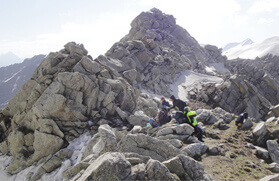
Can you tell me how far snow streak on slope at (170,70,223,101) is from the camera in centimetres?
5099

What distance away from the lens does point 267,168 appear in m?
10.4

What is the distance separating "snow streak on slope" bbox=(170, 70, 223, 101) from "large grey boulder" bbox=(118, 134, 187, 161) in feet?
127

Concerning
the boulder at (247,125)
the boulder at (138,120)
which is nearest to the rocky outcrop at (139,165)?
the boulder at (247,125)

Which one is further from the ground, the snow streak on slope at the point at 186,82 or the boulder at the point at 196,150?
the snow streak on slope at the point at 186,82

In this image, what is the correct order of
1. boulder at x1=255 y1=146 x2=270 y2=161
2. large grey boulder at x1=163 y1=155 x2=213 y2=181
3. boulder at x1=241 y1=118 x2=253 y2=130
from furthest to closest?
boulder at x1=241 y1=118 x2=253 y2=130 < boulder at x1=255 y1=146 x2=270 y2=161 < large grey boulder at x1=163 y1=155 x2=213 y2=181

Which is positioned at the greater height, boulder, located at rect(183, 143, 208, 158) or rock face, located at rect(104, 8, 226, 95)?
rock face, located at rect(104, 8, 226, 95)

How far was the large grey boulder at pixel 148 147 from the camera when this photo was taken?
31.4ft

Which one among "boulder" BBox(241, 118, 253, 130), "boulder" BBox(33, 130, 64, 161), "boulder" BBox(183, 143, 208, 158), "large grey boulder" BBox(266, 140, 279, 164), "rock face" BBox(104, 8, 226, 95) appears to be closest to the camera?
"boulder" BBox(183, 143, 208, 158)

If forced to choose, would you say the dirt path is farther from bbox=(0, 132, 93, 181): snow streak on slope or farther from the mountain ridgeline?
bbox=(0, 132, 93, 181): snow streak on slope

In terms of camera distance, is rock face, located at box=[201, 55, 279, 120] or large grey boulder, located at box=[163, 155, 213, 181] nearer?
large grey boulder, located at box=[163, 155, 213, 181]

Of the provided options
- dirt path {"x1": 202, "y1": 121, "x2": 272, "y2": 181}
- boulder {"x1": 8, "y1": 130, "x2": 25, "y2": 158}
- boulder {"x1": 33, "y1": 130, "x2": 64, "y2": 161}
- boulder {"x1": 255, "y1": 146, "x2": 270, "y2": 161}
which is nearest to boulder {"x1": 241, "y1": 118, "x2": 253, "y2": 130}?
dirt path {"x1": 202, "y1": 121, "x2": 272, "y2": 181}

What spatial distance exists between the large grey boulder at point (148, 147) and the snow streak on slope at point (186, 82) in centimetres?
3867

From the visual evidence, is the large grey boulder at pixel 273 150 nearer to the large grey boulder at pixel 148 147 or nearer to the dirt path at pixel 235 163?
the dirt path at pixel 235 163

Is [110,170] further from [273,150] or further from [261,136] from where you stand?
[261,136]
